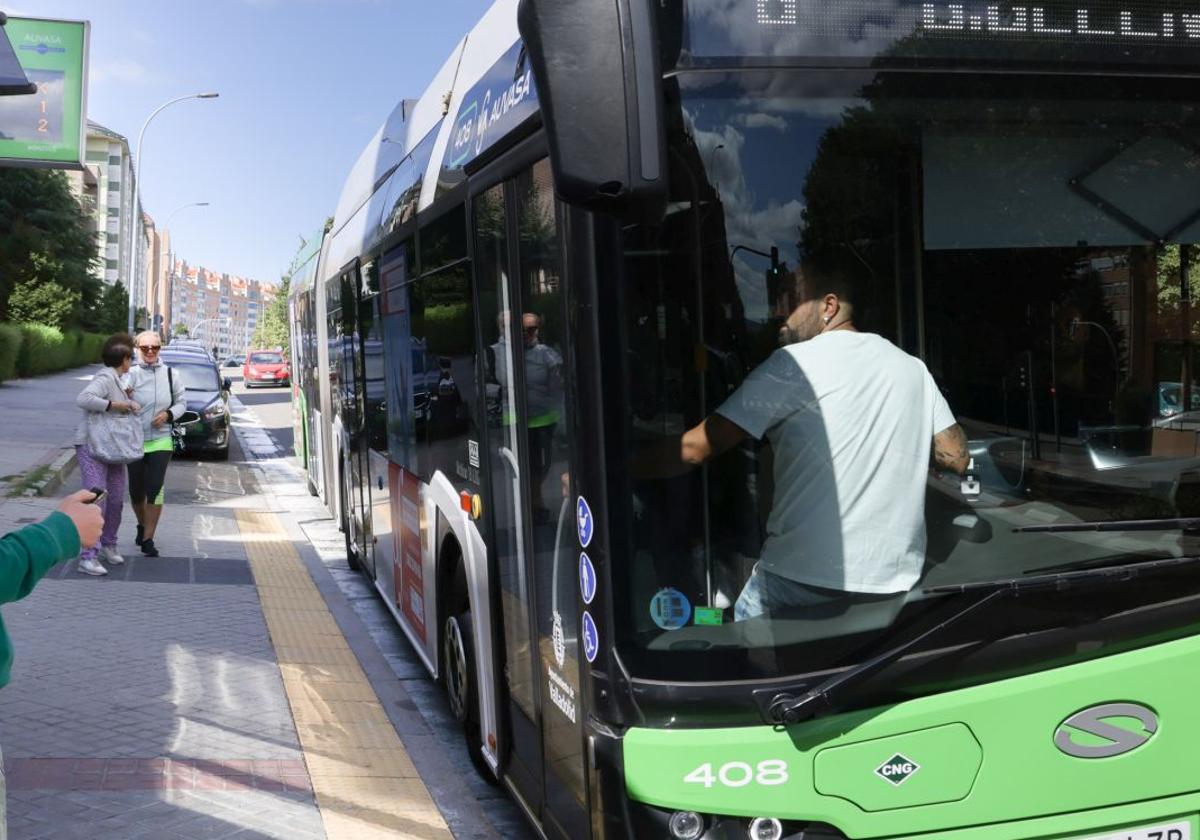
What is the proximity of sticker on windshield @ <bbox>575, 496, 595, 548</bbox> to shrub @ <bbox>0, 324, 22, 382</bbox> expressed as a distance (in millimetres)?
34573

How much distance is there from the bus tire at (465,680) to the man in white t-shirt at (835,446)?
7.55 ft

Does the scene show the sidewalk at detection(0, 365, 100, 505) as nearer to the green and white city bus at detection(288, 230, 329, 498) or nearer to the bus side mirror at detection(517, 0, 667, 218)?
the green and white city bus at detection(288, 230, 329, 498)

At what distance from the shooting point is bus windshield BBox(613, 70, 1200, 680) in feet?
9.68

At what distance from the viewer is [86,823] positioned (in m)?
4.70

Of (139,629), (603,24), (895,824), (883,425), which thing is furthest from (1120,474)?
(139,629)

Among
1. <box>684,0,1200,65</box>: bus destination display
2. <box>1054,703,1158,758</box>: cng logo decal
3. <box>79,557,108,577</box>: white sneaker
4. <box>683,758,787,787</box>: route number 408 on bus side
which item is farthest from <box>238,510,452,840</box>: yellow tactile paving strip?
<box>684,0,1200,65</box>: bus destination display

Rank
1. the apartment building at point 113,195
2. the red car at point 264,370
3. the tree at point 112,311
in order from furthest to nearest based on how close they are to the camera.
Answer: the apartment building at point 113,195
the tree at point 112,311
the red car at point 264,370

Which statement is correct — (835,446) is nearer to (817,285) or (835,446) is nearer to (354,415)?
(817,285)

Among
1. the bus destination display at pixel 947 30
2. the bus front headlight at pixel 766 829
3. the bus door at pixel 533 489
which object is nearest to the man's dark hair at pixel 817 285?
the bus destination display at pixel 947 30

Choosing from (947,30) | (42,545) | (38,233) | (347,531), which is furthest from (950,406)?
(38,233)

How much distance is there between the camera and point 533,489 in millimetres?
3832

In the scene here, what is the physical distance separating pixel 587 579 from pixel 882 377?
2.84 feet

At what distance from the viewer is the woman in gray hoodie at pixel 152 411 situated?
9914 millimetres

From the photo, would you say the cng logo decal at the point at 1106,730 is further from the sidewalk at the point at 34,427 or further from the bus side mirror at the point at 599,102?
the sidewalk at the point at 34,427
